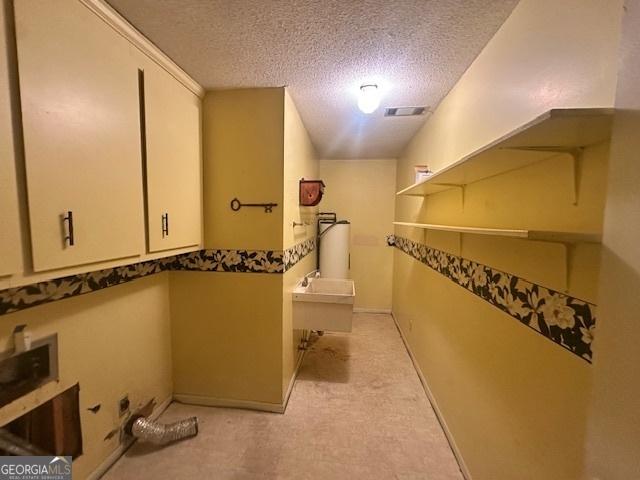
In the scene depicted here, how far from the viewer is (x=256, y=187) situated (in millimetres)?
1841

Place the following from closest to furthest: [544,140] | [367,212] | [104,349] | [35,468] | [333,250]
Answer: [544,140] < [35,468] < [104,349] < [333,250] < [367,212]

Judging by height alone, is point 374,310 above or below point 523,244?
below

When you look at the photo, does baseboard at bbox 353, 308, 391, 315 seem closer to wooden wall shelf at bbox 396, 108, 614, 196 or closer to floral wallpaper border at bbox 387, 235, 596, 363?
floral wallpaper border at bbox 387, 235, 596, 363

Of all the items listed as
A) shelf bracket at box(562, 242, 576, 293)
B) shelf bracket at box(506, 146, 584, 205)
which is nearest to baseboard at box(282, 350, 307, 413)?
shelf bracket at box(562, 242, 576, 293)

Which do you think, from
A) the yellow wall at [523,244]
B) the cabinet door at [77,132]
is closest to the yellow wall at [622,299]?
the yellow wall at [523,244]

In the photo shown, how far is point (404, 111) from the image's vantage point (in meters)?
2.20

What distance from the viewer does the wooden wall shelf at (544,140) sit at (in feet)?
1.99

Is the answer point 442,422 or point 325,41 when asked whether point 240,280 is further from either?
point 442,422

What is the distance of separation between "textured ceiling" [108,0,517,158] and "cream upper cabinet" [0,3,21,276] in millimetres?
587

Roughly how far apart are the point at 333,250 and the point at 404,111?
194cm

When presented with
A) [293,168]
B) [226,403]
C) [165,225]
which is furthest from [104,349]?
[293,168]

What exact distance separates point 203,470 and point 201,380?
24.6 inches

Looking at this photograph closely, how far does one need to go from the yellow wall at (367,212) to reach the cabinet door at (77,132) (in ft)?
9.45

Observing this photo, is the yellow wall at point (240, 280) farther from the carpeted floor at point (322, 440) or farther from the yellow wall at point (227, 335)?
the carpeted floor at point (322, 440)
